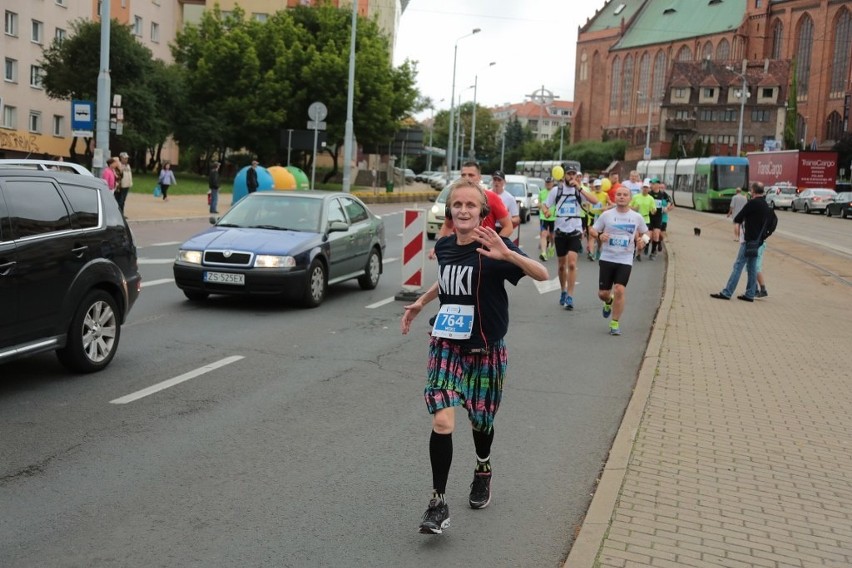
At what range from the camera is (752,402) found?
7.77 m

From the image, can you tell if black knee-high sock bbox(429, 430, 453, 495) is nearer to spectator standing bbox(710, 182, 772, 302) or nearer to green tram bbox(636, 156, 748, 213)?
spectator standing bbox(710, 182, 772, 302)

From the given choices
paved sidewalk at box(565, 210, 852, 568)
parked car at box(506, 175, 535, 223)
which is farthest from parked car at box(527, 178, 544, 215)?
paved sidewalk at box(565, 210, 852, 568)

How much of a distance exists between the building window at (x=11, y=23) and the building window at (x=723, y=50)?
80.9 m

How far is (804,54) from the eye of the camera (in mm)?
98938

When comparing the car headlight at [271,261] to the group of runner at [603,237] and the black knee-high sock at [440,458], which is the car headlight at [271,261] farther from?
the black knee-high sock at [440,458]

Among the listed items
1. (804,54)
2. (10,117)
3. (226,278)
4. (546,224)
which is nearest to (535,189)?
(546,224)

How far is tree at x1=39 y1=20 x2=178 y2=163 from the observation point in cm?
4925

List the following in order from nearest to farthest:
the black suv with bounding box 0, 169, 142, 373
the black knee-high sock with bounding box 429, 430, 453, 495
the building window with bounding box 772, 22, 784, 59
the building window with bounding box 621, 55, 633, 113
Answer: the black knee-high sock with bounding box 429, 430, 453, 495 < the black suv with bounding box 0, 169, 142, 373 < the building window with bounding box 772, 22, 784, 59 < the building window with bounding box 621, 55, 633, 113

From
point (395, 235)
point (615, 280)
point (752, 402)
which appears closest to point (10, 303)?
point (752, 402)

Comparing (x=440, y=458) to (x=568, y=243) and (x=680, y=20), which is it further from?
(x=680, y=20)

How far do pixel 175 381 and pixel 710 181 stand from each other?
51.3m

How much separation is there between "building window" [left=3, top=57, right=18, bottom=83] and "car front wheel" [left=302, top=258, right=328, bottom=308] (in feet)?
154

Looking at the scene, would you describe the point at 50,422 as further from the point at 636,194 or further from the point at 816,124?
the point at 816,124

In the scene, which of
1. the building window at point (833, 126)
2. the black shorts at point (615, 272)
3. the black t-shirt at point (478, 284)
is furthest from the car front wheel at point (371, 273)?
the building window at point (833, 126)
